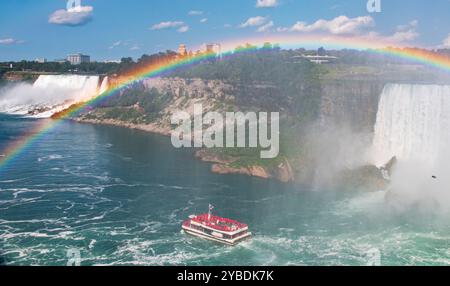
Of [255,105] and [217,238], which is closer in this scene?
[217,238]

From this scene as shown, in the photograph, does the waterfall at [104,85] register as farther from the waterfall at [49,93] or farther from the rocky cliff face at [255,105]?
the rocky cliff face at [255,105]

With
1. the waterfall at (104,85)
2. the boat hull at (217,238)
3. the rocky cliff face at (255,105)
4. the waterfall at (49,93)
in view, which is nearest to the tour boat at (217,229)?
the boat hull at (217,238)

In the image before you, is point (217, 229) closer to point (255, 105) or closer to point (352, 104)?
point (352, 104)

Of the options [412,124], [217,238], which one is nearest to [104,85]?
[412,124]

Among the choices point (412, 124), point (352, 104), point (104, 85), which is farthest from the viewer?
point (104, 85)

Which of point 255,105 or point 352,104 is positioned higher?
point 352,104
